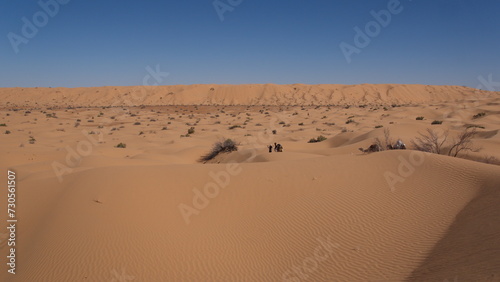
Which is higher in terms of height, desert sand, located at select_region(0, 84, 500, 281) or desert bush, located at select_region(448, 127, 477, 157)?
desert bush, located at select_region(448, 127, 477, 157)

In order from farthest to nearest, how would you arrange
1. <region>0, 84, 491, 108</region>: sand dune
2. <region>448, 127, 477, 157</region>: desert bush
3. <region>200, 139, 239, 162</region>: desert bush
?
A: <region>0, 84, 491, 108</region>: sand dune
<region>200, 139, 239, 162</region>: desert bush
<region>448, 127, 477, 157</region>: desert bush

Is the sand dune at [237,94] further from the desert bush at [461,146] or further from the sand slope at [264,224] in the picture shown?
the sand slope at [264,224]

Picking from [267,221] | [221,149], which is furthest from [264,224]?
[221,149]

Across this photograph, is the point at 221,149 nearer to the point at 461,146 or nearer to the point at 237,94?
the point at 461,146

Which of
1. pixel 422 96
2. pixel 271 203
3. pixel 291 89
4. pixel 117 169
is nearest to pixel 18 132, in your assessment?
pixel 117 169

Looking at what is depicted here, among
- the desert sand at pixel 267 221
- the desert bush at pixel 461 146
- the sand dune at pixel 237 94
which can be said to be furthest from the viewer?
the sand dune at pixel 237 94

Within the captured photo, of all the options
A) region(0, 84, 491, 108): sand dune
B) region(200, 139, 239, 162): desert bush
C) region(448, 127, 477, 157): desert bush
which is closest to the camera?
region(448, 127, 477, 157): desert bush

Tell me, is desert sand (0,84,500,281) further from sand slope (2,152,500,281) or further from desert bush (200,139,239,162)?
desert bush (200,139,239,162)

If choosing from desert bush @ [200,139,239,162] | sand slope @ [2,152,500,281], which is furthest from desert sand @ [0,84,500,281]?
desert bush @ [200,139,239,162]

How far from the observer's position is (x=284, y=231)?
5.14 m

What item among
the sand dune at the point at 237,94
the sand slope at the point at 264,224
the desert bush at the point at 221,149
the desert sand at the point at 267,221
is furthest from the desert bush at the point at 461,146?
the sand dune at the point at 237,94

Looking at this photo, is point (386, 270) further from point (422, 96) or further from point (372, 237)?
point (422, 96)

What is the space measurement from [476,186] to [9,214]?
935cm

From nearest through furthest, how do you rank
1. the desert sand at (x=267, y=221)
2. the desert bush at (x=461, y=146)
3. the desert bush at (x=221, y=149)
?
the desert sand at (x=267, y=221) < the desert bush at (x=461, y=146) < the desert bush at (x=221, y=149)
